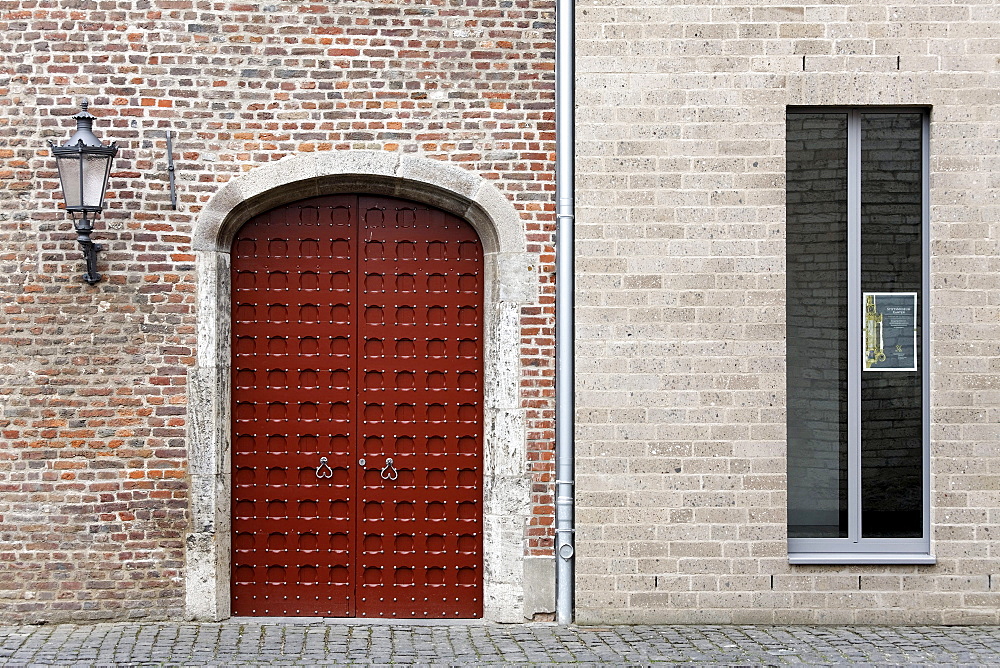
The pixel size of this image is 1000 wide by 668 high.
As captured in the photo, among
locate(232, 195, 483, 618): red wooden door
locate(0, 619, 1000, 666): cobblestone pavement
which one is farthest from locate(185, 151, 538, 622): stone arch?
Result: locate(0, 619, 1000, 666): cobblestone pavement

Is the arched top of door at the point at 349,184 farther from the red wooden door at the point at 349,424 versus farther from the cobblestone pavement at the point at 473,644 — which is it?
the cobblestone pavement at the point at 473,644

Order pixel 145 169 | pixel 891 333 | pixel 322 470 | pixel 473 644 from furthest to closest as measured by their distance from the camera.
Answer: pixel 322 470
pixel 891 333
pixel 145 169
pixel 473 644

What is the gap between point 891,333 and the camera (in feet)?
24.5

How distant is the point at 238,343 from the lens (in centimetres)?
761

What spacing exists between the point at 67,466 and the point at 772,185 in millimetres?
5161

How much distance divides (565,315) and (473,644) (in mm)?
2254

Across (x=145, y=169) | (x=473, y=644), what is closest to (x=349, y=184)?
(x=145, y=169)

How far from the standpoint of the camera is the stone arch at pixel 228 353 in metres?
7.35

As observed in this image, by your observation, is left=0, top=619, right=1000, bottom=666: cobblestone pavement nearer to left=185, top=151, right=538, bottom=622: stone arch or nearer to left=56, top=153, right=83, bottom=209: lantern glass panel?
left=185, top=151, right=538, bottom=622: stone arch

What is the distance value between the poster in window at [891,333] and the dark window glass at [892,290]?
0.02 metres

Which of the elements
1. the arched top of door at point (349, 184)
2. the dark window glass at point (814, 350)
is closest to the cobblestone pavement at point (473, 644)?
the dark window glass at point (814, 350)

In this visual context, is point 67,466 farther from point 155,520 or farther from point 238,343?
point 238,343

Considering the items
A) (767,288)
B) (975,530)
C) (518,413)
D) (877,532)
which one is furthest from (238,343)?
(975,530)

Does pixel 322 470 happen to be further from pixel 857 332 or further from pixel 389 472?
pixel 857 332
